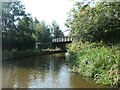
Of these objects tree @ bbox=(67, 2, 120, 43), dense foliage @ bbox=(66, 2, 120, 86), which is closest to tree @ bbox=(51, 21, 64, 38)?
tree @ bbox=(67, 2, 120, 43)

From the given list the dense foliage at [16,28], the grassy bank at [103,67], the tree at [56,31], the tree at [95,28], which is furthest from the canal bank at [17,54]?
the tree at [56,31]

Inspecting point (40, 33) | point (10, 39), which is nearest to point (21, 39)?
point (10, 39)

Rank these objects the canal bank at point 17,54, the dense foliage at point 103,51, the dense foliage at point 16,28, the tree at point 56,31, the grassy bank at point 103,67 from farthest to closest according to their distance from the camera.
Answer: the tree at point 56,31 < the dense foliage at point 16,28 < the canal bank at point 17,54 < the dense foliage at point 103,51 < the grassy bank at point 103,67

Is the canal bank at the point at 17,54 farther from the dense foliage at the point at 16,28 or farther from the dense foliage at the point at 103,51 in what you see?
the dense foliage at the point at 103,51

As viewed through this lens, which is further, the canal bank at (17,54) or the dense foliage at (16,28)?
the dense foliage at (16,28)

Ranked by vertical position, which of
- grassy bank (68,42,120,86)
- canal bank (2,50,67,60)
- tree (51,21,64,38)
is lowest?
canal bank (2,50,67,60)

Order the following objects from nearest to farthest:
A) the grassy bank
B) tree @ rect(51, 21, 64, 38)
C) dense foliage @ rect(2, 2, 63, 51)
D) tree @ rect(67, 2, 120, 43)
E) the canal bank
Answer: the grassy bank < tree @ rect(67, 2, 120, 43) < the canal bank < dense foliage @ rect(2, 2, 63, 51) < tree @ rect(51, 21, 64, 38)

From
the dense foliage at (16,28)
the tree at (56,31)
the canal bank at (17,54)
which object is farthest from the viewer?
the tree at (56,31)

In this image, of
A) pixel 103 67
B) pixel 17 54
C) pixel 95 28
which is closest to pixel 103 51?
pixel 103 67

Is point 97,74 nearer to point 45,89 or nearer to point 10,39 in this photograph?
point 45,89

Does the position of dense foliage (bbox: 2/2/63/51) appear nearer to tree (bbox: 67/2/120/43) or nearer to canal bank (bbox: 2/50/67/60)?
canal bank (bbox: 2/50/67/60)

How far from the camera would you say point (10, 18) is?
2755 centimetres

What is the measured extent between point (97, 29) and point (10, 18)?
13.3 m

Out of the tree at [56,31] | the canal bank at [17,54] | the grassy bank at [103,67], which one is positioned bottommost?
the canal bank at [17,54]
